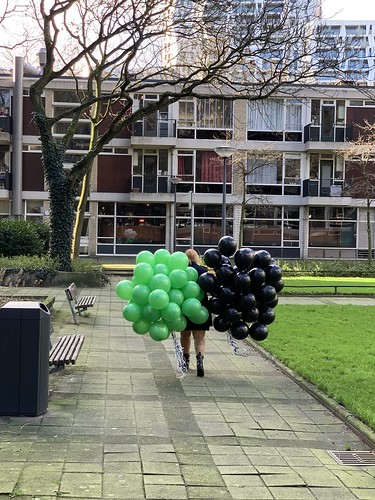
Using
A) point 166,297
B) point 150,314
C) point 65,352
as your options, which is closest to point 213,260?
point 166,297

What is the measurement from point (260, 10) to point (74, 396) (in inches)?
553

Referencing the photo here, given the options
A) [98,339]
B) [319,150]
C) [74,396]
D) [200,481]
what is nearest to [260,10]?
[98,339]

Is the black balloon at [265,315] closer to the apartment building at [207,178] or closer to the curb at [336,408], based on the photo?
the curb at [336,408]

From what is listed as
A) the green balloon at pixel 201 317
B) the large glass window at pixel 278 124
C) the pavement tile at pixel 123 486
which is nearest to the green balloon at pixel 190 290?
the green balloon at pixel 201 317

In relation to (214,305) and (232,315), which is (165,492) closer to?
(232,315)

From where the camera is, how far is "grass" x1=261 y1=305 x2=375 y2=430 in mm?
7422

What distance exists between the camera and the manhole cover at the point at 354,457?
5.28m

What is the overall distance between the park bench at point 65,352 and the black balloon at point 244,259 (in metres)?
2.41

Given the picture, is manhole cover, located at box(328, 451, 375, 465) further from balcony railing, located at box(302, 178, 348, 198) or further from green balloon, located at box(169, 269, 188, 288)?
balcony railing, located at box(302, 178, 348, 198)

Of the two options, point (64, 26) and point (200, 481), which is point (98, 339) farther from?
point (64, 26)

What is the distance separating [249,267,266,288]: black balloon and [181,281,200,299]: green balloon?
0.72 metres

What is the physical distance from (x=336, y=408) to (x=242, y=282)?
1925 millimetres

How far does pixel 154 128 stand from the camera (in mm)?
38719

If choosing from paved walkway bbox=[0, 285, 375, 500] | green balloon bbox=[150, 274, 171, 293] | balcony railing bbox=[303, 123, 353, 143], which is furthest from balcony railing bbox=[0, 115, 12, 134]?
green balloon bbox=[150, 274, 171, 293]
